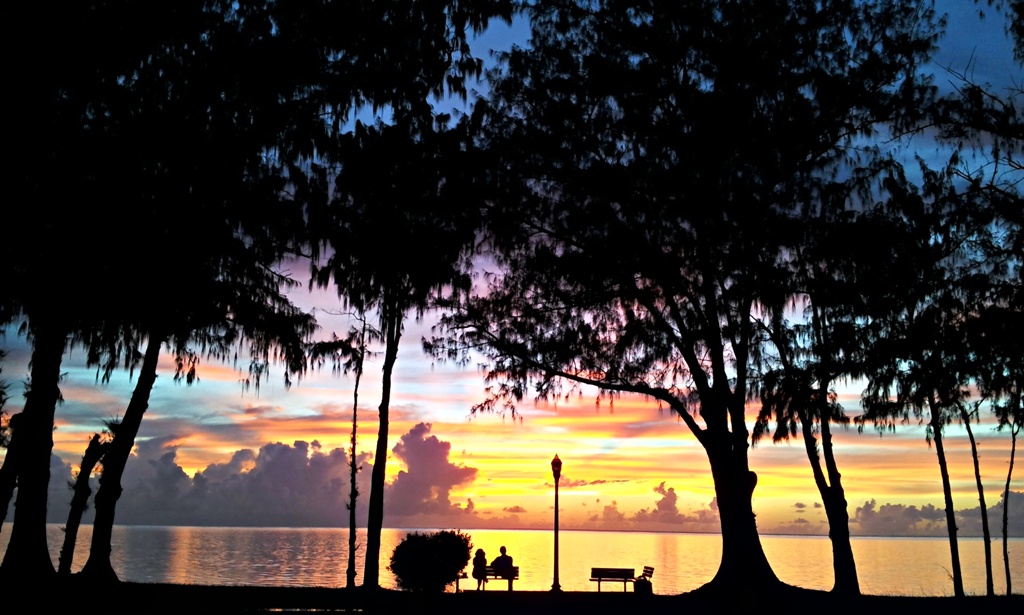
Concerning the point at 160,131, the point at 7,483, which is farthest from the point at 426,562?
the point at 160,131

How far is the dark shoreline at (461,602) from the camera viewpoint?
18.2 m

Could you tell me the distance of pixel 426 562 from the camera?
21156 millimetres

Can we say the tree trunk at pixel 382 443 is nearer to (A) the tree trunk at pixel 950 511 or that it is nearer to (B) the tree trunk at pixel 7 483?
(B) the tree trunk at pixel 7 483

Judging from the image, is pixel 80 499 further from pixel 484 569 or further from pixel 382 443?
pixel 484 569

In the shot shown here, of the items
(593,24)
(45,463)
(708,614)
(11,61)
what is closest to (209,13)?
(11,61)

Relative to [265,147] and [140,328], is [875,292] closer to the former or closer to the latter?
[265,147]

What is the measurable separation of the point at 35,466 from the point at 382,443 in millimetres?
10551

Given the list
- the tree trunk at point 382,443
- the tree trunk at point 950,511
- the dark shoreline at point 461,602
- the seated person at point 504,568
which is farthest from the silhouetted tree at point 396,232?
the tree trunk at point 950,511

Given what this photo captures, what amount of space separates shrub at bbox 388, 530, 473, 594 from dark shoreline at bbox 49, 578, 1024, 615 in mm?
458

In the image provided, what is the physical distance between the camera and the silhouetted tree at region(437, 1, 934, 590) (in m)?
20.1

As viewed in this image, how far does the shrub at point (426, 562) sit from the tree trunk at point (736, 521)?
6.61 m

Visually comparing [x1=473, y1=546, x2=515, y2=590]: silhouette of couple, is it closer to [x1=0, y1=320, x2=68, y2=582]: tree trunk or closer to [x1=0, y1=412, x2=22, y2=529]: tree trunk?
[x1=0, y1=320, x2=68, y2=582]: tree trunk

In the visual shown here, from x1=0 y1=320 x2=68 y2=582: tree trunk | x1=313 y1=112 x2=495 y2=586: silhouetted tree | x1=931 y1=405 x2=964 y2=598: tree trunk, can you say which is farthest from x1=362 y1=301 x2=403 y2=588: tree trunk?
x1=931 y1=405 x2=964 y2=598: tree trunk

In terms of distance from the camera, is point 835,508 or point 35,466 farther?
point 835,508
